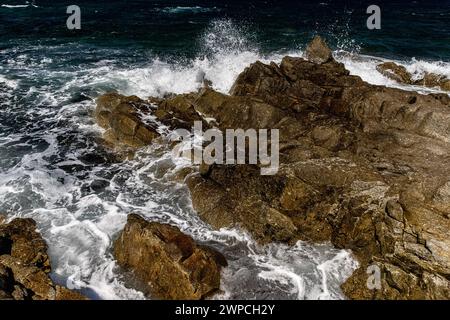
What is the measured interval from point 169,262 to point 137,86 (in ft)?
44.4

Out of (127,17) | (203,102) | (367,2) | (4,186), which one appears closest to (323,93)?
(203,102)

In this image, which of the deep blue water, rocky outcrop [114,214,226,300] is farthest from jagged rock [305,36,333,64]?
rocky outcrop [114,214,226,300]

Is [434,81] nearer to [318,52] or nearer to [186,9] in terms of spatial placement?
[318,52]

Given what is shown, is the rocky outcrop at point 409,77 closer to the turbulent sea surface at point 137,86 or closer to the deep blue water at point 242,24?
the turbulent sea surface at point 137,86

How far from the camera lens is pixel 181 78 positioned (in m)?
19.8

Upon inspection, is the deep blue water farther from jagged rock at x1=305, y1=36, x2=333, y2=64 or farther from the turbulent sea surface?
jagged rock at x1=305, y1=36, x2=333, y2=64

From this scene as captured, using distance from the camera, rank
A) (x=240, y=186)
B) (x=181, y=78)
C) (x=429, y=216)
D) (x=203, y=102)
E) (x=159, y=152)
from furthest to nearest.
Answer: (x=181, y=78) → (x=203, y=102) → (x=159, y=152) → (x=240, y=186) → (x=429, y=216)

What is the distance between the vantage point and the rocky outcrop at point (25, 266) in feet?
27.3

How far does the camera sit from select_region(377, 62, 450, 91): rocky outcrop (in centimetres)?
2035

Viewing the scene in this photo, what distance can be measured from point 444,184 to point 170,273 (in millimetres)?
7323

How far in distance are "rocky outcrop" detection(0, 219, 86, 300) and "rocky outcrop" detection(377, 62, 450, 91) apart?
61.7 ft

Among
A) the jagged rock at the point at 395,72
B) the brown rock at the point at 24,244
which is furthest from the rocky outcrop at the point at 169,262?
the jagged rock at the point at 395,72

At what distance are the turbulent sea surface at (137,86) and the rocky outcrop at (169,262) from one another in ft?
1.50
